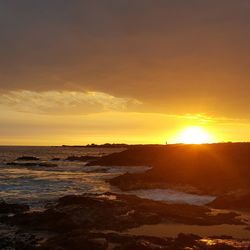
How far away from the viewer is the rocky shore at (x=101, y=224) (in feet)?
66.9

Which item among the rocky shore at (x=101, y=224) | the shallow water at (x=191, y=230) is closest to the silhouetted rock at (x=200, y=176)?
the rocky shore at (x=101, y=224)

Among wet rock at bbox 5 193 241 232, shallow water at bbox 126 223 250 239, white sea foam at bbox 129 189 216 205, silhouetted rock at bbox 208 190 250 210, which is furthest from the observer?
white sea foam at bbox 129 189 216 205

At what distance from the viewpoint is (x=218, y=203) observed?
34625 mm

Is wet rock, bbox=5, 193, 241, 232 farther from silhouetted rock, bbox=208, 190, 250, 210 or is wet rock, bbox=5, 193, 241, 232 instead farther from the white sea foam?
the white sea foam

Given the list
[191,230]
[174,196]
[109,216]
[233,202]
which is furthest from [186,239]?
[174,196]

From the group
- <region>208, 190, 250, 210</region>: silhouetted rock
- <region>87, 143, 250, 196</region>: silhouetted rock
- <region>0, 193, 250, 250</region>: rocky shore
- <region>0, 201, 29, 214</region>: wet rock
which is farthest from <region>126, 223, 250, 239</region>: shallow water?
<region>87, 143, 250, 196</region>: silhouetted rock

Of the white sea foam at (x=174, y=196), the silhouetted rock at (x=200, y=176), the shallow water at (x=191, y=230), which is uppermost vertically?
the silhouetted rock at (x=200, y=176)

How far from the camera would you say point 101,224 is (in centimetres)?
2572

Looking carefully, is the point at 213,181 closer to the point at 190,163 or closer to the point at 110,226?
the point at 190,163

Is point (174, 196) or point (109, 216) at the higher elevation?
point (174, 196)

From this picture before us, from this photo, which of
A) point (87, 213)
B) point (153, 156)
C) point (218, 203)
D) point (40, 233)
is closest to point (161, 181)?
point (218, 203)

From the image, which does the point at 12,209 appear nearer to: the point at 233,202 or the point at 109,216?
the point at 109,216

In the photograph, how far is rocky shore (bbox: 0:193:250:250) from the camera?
20.4 meters

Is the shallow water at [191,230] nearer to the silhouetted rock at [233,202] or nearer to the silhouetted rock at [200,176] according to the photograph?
the silhouetted rock at [233,202]
